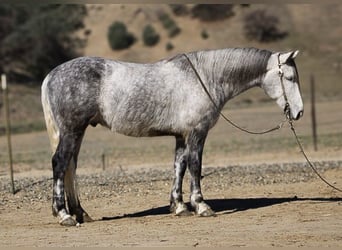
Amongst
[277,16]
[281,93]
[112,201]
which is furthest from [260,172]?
[277,16]

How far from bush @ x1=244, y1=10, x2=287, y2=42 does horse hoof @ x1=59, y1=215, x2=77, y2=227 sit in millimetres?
47639

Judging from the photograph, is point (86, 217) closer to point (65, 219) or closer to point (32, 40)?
point (65, 219)

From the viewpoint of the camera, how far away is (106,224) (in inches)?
454

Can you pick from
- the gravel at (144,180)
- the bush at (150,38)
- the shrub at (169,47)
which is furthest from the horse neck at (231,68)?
the bush at (150,38)

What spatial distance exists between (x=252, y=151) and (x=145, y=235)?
1391 cm

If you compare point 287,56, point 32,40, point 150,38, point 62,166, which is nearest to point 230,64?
point 287,56

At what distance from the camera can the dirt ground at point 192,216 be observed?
10008mm

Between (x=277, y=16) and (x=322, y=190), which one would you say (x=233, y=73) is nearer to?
(x=322, y=190)

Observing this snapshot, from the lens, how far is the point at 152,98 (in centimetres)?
1169

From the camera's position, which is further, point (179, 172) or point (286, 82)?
point (179, 172)

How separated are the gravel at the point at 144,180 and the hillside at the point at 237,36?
22067mm

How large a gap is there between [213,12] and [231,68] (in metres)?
53.3

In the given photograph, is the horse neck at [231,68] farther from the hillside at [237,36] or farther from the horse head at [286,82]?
the hillside at [237,36]

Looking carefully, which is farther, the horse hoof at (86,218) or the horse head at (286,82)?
the horse head at (286,82)
